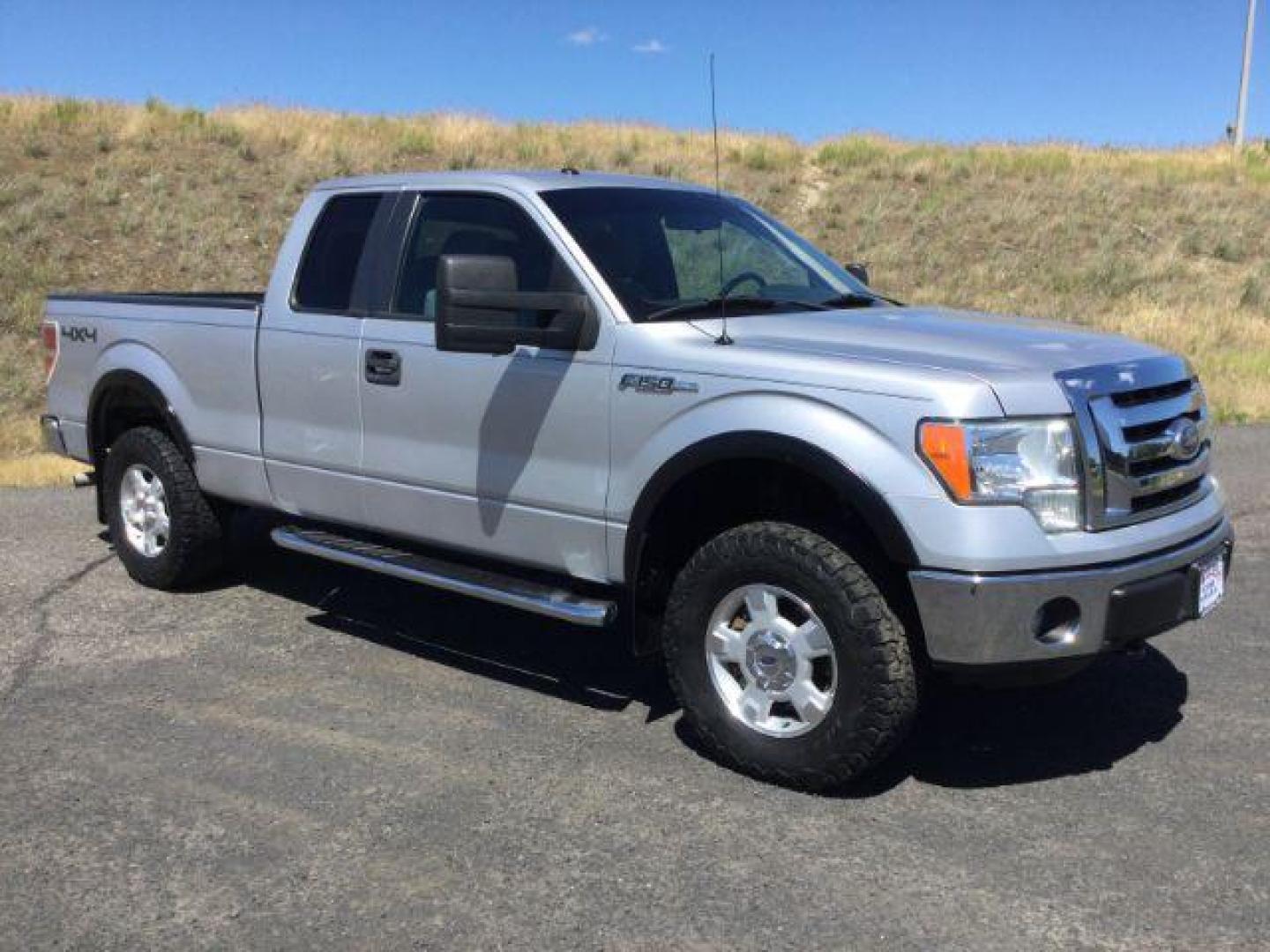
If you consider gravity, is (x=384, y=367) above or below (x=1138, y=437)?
above

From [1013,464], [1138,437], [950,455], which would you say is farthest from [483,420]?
[1138,437]

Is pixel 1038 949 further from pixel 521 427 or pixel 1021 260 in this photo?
pixel 1021 260

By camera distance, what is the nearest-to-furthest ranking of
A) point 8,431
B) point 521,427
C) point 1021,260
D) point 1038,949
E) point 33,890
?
1. point 1038,949
2. point 33,890
3. point 521,427
4. point 8,431
5. point 1021,260

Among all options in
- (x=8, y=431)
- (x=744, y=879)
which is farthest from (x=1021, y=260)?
(x=744, y=879)

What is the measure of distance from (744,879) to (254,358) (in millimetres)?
3410

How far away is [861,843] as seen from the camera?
3.77m

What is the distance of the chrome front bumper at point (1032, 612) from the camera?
145 inches

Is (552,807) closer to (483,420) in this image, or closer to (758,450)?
(758,450)

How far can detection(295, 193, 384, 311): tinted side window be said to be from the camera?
5551mm

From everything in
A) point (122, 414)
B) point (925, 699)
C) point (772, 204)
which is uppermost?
point (772, 204)

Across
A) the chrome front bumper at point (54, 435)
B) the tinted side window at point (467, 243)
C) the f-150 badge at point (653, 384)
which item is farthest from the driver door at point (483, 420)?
the chrome front bumper at point (54, 435)

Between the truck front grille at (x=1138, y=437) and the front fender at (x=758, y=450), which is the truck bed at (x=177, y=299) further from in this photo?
the truck front grille at (x=1138, y=437)

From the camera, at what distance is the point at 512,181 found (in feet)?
16.7

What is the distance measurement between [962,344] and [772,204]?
24.6 m
